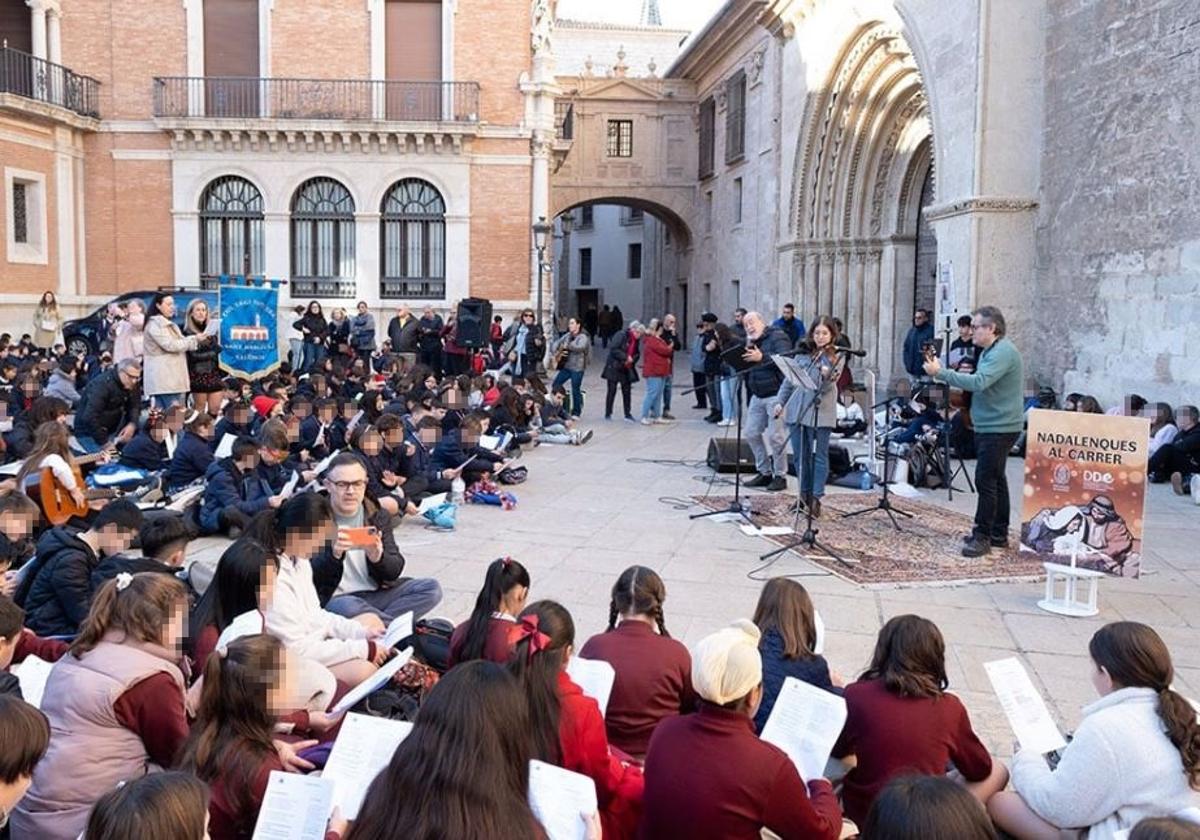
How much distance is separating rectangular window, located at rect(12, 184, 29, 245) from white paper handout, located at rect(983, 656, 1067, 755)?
26.2 m

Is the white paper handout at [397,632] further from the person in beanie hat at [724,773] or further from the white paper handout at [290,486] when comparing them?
the white paper handout at [290,486]

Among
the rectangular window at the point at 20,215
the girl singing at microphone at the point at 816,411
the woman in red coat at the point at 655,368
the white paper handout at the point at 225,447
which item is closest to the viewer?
the girl singing at microphone at the point at 816,411

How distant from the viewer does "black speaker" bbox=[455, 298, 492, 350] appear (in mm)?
19609

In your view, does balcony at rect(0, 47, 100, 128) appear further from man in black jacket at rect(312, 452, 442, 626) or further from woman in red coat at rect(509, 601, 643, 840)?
woman in red coat at rect(509, 601, 643, 840)


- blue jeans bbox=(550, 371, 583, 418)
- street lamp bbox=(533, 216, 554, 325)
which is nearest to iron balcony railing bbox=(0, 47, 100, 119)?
street lamp bbox=(533, 216, 554, 325)

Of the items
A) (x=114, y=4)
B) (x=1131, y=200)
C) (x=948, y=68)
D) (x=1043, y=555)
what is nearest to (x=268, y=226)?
(x=114, y=4)

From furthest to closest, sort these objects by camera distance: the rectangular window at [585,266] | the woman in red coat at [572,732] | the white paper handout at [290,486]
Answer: the rectangular window at [585,266], the white paper handout at [290,486], the woman in red coat at [572,732]

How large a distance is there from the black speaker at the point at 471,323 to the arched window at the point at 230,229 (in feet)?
31.3

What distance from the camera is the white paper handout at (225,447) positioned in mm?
9023

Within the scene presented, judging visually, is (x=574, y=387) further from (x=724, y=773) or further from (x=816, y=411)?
(x=724, y=773)

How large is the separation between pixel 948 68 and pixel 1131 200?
3435 mm

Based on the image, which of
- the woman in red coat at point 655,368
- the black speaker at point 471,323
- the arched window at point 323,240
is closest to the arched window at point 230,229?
the arched window at point 323,240

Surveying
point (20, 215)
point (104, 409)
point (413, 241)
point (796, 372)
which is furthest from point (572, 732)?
point (20, 215)

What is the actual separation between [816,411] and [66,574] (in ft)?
19.2
